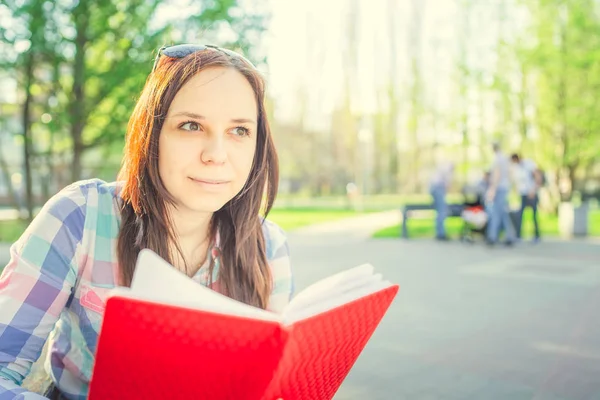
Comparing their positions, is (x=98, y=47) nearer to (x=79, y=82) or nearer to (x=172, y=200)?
(x=79, y=82)

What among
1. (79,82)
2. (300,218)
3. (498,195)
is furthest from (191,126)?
(300,218)

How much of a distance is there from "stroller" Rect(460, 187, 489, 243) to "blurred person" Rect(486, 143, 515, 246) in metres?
0.25

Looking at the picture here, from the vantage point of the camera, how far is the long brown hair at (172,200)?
1403 mm

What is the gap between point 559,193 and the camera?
70.8ft

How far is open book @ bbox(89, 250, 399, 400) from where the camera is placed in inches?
37.3

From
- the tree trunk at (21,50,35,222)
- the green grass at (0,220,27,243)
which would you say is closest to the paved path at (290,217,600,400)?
the tree trunk at (21,50,35,222)

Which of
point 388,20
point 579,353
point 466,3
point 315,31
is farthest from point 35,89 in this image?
point 388,20

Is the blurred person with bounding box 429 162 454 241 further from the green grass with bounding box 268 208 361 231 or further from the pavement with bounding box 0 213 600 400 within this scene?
the green grass with bounding box 268 208 361 231

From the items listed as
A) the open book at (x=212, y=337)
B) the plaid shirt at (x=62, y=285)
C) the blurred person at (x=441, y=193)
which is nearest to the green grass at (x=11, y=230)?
the blurred person at (x=441, y=193)

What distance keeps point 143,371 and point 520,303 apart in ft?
18.2

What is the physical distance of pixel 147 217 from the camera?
1442 mm

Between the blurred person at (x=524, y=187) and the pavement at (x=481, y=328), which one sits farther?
the blurred person at (x=524, y=187)

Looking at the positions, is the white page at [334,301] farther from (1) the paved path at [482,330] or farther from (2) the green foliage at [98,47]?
(2) the green foliage at [98,47]

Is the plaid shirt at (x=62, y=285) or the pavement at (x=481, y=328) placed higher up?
the plaid shirt at (x=62, y=285)
